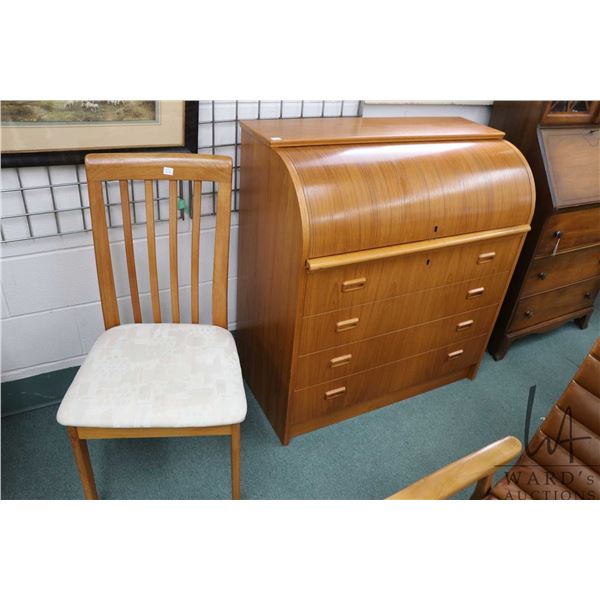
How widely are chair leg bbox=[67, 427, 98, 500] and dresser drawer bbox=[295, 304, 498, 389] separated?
2.30 feet

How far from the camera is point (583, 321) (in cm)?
272

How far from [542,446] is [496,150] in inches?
40.5

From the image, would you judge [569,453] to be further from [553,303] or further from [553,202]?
[553,303]

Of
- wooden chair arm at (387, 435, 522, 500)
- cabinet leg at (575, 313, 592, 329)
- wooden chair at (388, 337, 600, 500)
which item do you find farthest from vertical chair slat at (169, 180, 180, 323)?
cabinet leg at (575, 313, 592, 329)

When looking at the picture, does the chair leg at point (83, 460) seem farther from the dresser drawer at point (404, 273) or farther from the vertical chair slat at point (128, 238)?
the dresser drawer at point (404, 273)

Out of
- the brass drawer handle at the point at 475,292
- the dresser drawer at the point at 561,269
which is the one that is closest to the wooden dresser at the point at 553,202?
the dresser drawer at the point at 561,269

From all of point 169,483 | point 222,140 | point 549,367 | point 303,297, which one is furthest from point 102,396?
point 549,367

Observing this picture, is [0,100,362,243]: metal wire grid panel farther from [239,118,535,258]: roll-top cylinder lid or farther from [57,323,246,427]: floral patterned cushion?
A: [57,323,246,427]: floral patterned cushion

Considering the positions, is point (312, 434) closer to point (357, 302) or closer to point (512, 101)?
point (357, 302)

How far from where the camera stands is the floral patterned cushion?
131cm

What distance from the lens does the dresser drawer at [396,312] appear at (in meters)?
1.64

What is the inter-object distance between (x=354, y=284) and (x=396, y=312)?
27 cm

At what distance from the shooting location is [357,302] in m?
1.65

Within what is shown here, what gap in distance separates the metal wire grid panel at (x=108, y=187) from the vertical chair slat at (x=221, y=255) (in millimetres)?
341
